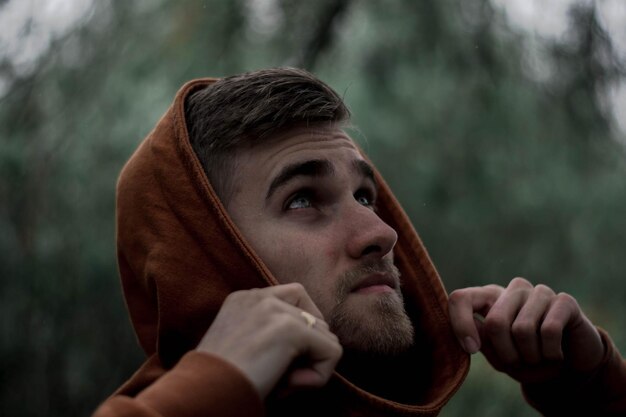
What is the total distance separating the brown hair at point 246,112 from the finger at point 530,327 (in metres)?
0.61

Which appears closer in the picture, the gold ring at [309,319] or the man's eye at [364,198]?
the gold ring at [309,319]

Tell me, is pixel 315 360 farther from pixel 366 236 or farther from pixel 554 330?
pixel 554 330

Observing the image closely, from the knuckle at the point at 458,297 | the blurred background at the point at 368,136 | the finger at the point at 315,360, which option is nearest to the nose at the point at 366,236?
the knuckle at the point at 458,297

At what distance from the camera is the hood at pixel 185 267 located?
4.08 ft

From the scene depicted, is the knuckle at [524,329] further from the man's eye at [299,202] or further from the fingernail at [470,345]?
the man's eye at [299,202]

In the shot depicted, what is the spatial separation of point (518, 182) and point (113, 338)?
66.9 inches

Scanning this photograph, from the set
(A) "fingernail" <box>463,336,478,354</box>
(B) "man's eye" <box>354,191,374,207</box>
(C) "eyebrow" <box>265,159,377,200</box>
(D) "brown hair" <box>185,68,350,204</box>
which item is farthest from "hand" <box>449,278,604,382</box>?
(D) "brown hair" <box>185,68,350,204</box>

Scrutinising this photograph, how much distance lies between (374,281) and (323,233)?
0.14 m

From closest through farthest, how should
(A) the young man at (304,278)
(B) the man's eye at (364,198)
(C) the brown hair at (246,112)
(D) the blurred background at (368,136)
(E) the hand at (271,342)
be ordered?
(E) the hand at (271,342)
(A) the young man at (304,278)
(C) the brown hair at (246,112)
(B) the man's eye at (364,198)
(D) the blurred background at (368,136)

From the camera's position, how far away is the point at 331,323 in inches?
51.2

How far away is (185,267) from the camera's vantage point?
126 centimetres

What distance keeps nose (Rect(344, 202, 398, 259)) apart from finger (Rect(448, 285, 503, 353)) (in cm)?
24

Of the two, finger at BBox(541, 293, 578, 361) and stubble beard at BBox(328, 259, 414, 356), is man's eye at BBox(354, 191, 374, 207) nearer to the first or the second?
stubble beard at BBox(328, 259, 414, 356)

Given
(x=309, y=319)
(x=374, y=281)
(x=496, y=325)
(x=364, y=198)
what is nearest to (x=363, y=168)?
(x=364, y=198)
